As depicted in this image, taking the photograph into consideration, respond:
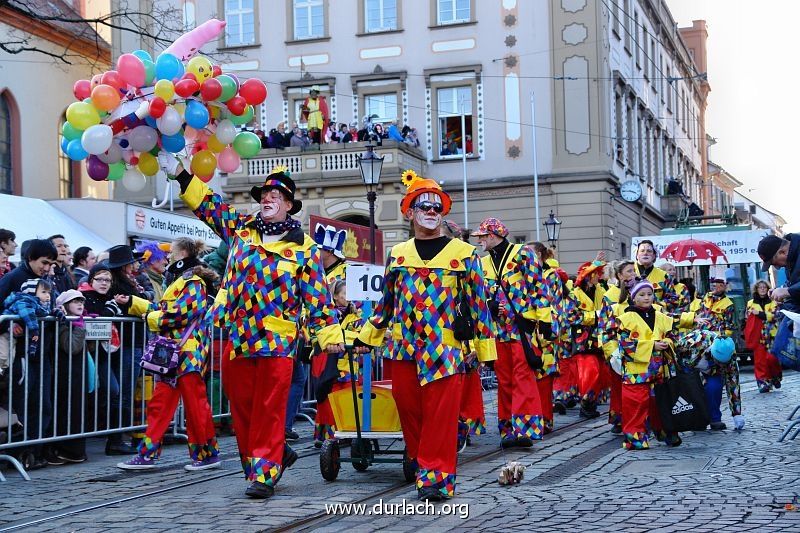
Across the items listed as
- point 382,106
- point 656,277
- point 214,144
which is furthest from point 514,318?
point 382,106

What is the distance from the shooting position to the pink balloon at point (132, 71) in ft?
27.6

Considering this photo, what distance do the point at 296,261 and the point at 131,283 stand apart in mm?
3860

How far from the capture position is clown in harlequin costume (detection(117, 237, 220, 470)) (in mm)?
9812

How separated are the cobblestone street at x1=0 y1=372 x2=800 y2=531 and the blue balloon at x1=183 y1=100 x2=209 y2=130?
2.49 m

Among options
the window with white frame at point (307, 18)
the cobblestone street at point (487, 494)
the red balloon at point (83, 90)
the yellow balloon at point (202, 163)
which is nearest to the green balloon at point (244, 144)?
the yellow balloon at point (202, 163)

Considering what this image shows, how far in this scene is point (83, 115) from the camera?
27.0 ft

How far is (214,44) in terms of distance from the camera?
40.8 m

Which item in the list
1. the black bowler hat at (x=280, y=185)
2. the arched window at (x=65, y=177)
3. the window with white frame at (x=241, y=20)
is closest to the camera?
the black bowler hat at (x=280, y=185)

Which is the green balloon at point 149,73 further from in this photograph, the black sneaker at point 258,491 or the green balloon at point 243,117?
the black sneaker at point 258,491

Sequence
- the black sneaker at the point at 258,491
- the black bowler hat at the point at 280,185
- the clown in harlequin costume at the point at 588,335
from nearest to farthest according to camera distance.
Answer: the black sneaker at the point at 258,491 → the black bowler hat at the point at 280,185 → the clown in harlequin costume at the point at 588,335

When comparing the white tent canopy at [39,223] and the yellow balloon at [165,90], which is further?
the white tent canopy at [39,223]

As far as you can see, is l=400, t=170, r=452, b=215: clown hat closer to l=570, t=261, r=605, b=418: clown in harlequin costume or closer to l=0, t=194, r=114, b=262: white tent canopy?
l=570, t=261, r=605, b=418: clown in harlequin costume

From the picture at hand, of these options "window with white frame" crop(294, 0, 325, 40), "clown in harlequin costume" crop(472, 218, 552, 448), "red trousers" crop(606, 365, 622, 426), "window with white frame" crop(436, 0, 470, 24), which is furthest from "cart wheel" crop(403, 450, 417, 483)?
"window with white frame" crop(294, 0, 325, 40)

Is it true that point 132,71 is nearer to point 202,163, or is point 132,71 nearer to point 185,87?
point 185,87
